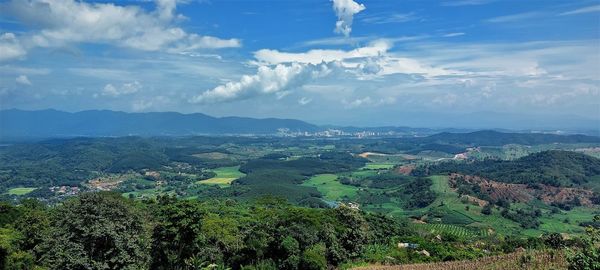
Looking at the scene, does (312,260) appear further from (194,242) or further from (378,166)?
(378,166)

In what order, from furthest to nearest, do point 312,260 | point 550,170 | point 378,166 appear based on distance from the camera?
Result: point 378,166 → point 550,170 → point 312,260

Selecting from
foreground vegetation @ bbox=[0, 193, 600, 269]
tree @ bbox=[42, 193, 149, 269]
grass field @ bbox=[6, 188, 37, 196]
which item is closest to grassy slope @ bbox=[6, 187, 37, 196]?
grass field @ bbox=[6, 188, 37, 196]

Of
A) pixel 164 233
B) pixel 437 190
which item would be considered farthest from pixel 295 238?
pixel 437 190

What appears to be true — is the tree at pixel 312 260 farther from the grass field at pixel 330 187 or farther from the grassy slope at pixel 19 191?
the grassy slope at pixel 19 191

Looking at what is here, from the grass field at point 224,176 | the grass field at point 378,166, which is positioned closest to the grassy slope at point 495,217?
the grass field at point 224,176

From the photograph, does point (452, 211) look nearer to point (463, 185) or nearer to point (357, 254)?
point (463, 185)

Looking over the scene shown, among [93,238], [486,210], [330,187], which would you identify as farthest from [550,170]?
[93,238]

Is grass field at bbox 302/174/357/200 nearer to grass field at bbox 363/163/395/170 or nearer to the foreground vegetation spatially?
grass field at bbox 363/163/395/170
